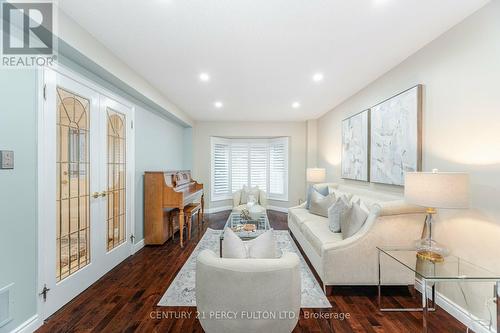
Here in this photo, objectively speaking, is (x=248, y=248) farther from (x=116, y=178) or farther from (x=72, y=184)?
(x=116, y=178)

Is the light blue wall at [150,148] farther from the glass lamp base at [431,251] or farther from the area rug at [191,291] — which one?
the glass lamp base at [431,251]

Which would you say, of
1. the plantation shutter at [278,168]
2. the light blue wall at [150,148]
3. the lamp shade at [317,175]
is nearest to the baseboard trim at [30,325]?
the light blue wall at [150,148]

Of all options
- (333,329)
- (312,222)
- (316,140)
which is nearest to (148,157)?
(312,222)

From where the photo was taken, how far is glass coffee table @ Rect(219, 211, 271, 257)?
290 cm

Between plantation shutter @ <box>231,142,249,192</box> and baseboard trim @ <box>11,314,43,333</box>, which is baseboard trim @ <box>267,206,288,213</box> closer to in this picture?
plantation shutter @ <box>231,142,249,192</box>

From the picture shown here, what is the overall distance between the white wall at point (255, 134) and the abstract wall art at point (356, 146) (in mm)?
1830

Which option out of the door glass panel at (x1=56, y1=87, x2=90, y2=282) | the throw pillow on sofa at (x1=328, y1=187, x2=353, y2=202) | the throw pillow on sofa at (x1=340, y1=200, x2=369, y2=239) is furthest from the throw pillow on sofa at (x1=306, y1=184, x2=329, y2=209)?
the door glass panel at (x1=56, y1=87, x2=90, y2=282)

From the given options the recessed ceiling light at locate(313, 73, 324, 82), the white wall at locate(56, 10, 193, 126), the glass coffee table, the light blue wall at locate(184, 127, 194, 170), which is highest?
the recessed ceiling light at locate(313, 73, 324, 82)

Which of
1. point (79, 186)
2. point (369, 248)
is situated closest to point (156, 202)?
point (79, 186)

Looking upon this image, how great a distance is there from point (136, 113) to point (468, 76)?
13.2 ft

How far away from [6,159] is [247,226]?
8.08 ft

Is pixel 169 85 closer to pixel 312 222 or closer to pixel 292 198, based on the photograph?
pixel 312 222

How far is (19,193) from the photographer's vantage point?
1.69 meters

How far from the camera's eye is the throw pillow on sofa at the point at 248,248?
1.56 m
